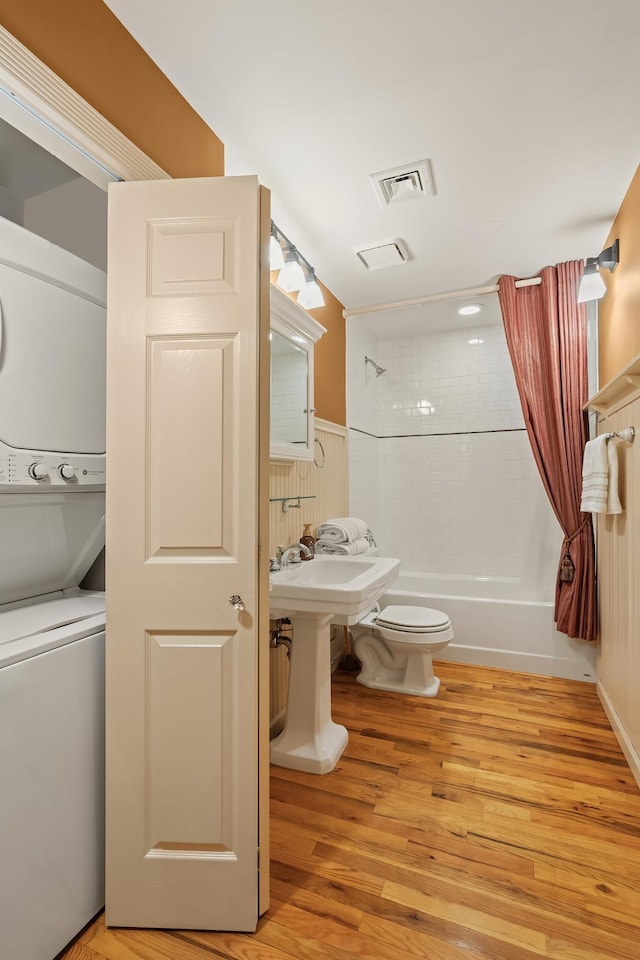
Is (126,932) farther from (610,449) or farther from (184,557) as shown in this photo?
(610,449)

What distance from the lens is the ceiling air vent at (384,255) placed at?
2705mm

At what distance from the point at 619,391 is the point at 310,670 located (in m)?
1.97

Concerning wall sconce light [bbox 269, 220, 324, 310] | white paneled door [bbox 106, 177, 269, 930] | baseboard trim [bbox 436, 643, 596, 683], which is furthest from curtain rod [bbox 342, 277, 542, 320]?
baseboard trim [bbox 436, 643, 596, 683]

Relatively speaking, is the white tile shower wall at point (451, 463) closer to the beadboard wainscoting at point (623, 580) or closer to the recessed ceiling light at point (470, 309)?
the recessed ceiling light at point (470, 309)

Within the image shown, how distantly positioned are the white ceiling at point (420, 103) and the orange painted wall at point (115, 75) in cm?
6

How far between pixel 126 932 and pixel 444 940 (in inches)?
33.9

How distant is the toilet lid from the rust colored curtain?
844mm

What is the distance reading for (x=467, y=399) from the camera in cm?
403

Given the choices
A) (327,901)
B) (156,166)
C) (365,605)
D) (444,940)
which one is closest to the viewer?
(444,940)

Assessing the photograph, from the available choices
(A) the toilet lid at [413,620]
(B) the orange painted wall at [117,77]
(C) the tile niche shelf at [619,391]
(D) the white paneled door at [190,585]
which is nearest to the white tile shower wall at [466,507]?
(C) the tile niche shelf at [619,391]

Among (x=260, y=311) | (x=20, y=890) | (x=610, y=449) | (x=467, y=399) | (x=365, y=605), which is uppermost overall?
(x=467, y=399)

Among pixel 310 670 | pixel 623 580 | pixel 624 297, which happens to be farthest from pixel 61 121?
pixel 623 580

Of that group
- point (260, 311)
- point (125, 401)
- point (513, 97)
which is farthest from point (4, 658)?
point (513, 97)

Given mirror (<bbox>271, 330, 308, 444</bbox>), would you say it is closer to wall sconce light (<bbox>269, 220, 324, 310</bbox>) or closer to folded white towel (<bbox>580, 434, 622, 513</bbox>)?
wall sconce light (<bbox>269, 220, 324, 310</bbox>)
